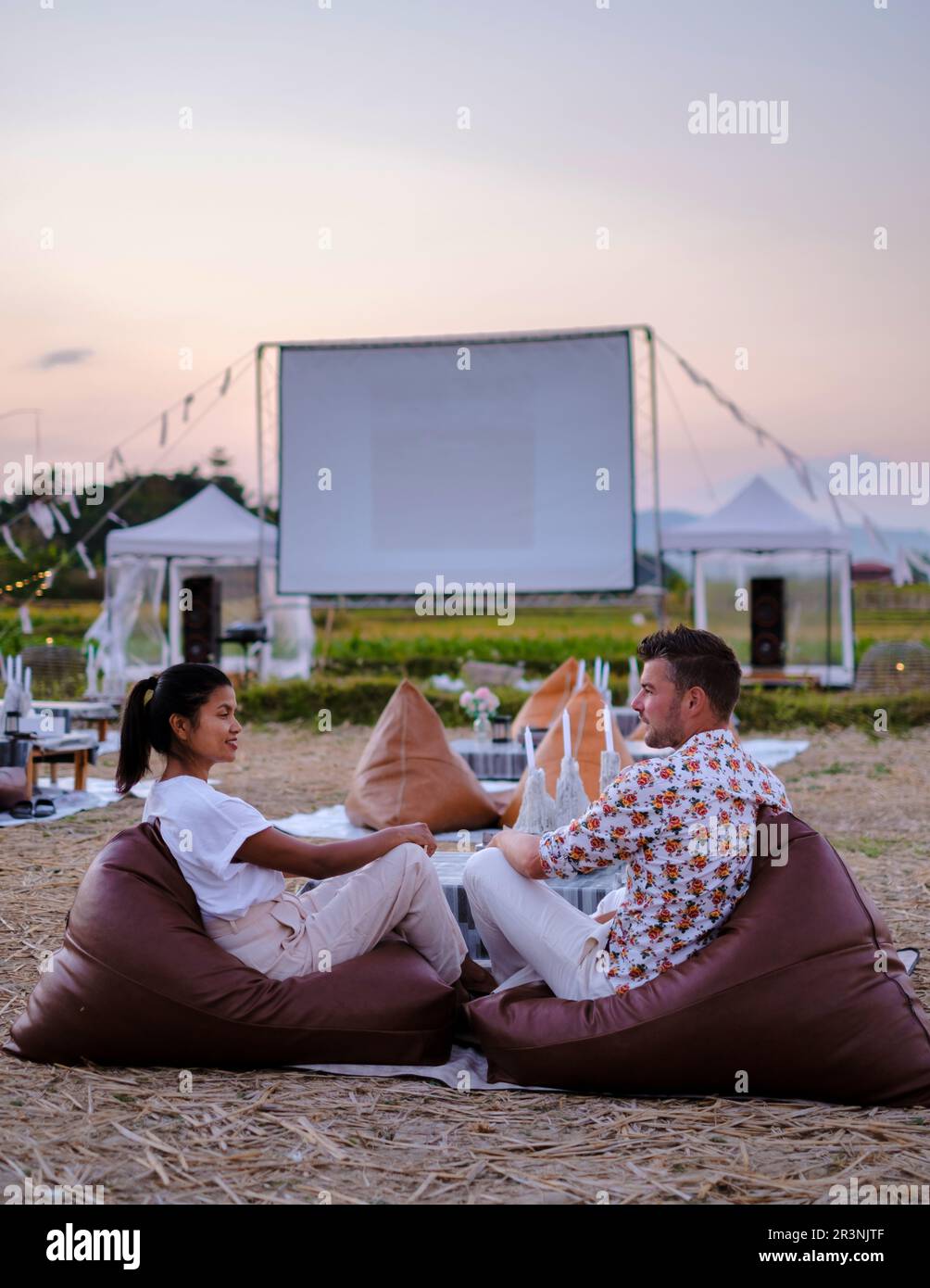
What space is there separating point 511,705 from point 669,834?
30.6 ft

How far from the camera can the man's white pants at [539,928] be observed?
266 centimetres

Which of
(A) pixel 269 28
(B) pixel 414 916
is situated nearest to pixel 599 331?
(A) pixel 269 28

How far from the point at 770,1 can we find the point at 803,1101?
7829 millimetres

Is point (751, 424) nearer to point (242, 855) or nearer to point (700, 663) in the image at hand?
point (700, 663)

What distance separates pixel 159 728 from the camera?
2703 millimetres

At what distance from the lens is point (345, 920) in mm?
2789

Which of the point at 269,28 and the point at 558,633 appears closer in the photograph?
the point at 269,28

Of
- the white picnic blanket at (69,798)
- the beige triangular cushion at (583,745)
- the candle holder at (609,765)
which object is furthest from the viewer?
the white picnic blanket at (69,798)

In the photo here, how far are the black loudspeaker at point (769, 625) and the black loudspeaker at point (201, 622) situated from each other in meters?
6.31

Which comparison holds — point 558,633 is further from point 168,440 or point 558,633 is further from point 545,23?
point 545,23

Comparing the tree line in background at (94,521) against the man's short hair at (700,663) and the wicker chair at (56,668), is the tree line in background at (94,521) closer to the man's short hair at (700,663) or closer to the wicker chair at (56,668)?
the wicker chair at (56,668)

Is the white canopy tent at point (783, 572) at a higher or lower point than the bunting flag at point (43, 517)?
lower

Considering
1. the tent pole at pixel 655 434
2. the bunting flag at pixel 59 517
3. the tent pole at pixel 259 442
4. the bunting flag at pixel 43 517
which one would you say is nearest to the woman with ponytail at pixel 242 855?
the tent pole at pixel 655 434

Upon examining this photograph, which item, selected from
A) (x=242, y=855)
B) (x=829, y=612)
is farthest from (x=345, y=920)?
(x=829, y=612)
